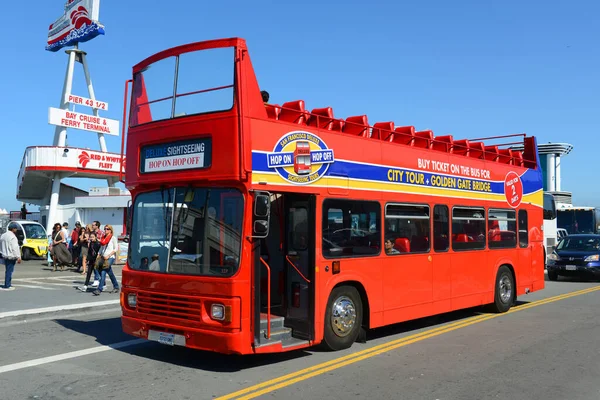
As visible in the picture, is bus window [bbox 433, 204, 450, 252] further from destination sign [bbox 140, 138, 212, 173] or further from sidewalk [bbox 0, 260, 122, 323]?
sidewalk [bbox 0, 260, 122, 323]

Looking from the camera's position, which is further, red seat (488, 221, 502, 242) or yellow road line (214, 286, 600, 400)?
red seat (488, 221, 502, 242)

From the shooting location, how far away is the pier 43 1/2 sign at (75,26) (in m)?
37.8

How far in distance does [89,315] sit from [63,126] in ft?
91.6

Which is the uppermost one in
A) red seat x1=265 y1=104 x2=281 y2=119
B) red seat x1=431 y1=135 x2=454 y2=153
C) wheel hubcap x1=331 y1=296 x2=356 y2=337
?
red seat x1=431 y1=135 x2=454 y2=153

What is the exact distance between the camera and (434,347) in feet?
27.9

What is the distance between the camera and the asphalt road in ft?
20.2

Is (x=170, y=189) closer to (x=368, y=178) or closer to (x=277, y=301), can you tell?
Result: (x=277, y=301)

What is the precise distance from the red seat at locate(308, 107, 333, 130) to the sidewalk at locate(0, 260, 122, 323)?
7004mm

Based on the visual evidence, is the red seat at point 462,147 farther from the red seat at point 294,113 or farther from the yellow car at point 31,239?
the yellow car at point 31,239

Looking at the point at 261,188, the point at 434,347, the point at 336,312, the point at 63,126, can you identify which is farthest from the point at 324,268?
the point at 63,126

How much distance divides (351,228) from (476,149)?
4.87m

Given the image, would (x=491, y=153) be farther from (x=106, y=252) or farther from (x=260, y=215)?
(x=106, y=252)

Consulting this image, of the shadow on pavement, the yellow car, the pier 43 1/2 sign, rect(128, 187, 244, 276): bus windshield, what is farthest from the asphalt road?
the pier 43 1/2 sign

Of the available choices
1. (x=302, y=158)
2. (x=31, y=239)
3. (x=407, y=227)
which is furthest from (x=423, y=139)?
(x=31, y=239)
